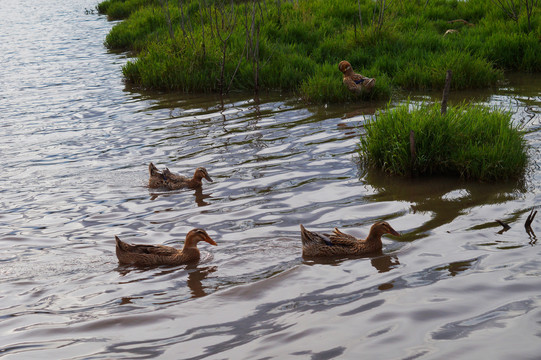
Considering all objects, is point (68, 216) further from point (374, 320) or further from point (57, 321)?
point (374, 320)

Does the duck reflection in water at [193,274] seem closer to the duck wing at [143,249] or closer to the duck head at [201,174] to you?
the duck wing at [143,249]

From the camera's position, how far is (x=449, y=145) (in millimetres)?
8656

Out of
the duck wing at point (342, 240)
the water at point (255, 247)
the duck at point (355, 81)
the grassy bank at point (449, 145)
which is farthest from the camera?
the duck at point (355, 81)

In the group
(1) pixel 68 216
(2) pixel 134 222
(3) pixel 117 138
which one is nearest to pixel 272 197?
(2) pixel 134 222

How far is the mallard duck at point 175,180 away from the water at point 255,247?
176mm

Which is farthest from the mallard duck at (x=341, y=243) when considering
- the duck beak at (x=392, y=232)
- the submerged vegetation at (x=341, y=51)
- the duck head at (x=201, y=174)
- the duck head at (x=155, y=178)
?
the submerged vegetation at (x=341, y=51)

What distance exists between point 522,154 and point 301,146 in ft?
11.4

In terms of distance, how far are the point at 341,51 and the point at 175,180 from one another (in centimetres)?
775

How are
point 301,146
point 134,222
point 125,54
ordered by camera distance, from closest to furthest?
point 134,222, point 301,146, point 125,54

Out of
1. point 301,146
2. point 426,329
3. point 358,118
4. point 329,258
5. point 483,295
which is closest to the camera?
point 426,329

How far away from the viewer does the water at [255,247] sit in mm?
4945

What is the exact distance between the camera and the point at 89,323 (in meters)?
5.39

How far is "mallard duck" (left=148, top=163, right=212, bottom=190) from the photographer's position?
9.11 metres

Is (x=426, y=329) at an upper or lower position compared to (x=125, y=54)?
lower
